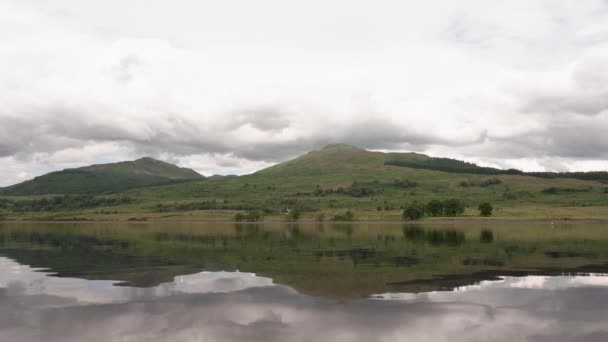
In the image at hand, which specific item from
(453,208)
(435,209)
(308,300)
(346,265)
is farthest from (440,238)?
(435,209)

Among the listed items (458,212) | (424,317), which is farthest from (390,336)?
(458,212)

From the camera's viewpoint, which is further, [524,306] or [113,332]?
[524,306]

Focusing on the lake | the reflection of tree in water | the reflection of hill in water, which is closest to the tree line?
the reflection of tree in water

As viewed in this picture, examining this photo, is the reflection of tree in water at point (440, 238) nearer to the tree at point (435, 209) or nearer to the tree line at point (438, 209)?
the tree line at point (438, 209)

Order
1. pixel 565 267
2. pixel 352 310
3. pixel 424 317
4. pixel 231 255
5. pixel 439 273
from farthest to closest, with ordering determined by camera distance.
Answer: pixel 231 255 < pixel 565 267 < pixel 439 273 < pixel 352 310 < pixel 424 317

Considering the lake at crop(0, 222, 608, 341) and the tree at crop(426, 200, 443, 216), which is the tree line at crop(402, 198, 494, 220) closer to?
the tree at crop(426, 200, 443, 216)

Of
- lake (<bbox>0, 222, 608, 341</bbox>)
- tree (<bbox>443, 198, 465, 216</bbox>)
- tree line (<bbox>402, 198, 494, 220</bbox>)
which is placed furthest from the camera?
tree (<bbox>443, 198, 465, 216</bbox>)

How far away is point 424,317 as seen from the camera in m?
22.3

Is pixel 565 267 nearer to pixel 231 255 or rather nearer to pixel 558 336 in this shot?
pixel 558 336

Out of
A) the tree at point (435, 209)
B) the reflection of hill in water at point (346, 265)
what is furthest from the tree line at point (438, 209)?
the reflection of hill in water at point (346, 265)

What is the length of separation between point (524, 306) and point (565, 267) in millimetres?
18746

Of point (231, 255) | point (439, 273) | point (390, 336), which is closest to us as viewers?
point (390, 336)

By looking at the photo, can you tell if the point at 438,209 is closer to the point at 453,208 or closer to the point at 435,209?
the point at 435,209

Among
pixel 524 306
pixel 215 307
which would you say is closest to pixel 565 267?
pixel 524 306
